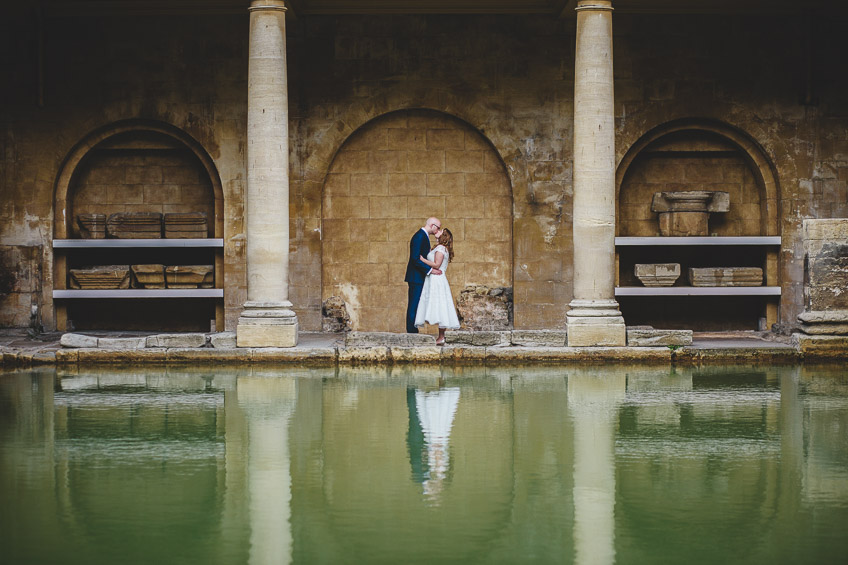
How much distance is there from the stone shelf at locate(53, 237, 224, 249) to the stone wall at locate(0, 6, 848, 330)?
0.30 metres

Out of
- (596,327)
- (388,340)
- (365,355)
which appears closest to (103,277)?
(365,355)

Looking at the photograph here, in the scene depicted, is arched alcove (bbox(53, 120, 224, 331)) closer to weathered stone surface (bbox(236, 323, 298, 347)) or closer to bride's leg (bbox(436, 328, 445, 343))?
weathered stone surface (bbox(236, 323, 298, 347))

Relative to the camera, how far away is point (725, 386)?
1104cm

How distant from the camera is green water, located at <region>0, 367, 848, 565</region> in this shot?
5.29m

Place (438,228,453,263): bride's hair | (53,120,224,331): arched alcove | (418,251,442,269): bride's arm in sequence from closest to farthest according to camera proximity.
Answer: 1. (418,251,442,269): bride's arm
2. (438,228,453,263): bride's hair
3. (53,120,224,331): arched alcove

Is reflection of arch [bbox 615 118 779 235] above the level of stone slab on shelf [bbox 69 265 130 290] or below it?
above

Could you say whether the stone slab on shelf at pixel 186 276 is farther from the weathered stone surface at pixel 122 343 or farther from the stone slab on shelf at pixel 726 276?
the stone slab on shelf at pixel 726 276

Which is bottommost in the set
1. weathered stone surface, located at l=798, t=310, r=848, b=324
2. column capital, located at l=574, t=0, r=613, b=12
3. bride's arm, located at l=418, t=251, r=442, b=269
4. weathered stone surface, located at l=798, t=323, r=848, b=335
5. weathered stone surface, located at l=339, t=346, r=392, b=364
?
weathered stone surface, located at l=339, t=346, r=392, b=364

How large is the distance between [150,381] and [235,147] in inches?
256

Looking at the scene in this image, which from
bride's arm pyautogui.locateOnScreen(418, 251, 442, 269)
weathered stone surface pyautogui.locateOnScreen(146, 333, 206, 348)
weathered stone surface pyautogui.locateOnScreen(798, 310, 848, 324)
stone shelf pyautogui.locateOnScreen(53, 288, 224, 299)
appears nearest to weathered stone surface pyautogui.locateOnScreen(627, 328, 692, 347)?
weathered stone surface pyautogui.locateOnScreen(798, 310, 848, 324)

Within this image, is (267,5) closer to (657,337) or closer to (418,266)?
(418,266)

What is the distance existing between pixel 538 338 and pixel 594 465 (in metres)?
6.79

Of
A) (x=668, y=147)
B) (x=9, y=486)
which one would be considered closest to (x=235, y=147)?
(x=668, y=147)

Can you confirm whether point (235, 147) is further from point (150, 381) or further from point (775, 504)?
point (775, 504)
